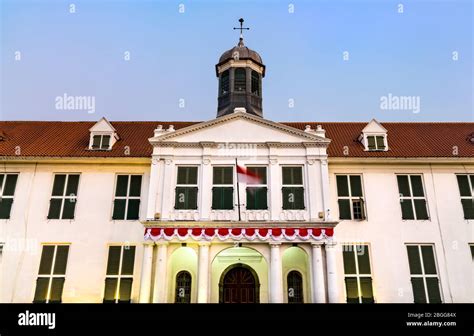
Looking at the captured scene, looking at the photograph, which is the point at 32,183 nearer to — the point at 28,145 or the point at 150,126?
the point at 28,145

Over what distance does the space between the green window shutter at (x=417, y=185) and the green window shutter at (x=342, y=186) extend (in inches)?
127

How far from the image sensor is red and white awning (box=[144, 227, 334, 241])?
16875 mm

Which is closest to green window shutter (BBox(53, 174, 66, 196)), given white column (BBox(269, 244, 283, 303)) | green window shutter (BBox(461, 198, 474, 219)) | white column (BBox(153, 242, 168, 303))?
white column (BBox(153, 242, 168, 303))

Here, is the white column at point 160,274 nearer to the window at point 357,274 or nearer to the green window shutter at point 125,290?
the green window shutter at point 125,290

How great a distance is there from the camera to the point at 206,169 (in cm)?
1845

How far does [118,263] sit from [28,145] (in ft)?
27.8

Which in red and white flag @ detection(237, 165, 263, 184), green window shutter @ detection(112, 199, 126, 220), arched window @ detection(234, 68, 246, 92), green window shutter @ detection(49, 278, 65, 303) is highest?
arched window @ detection(234, 68, 246, 92)

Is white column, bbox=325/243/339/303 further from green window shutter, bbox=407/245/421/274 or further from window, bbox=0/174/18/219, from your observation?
window, bbox=0/174/18/219

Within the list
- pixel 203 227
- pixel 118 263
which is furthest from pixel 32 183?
pixel 203 227

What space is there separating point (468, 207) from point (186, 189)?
1335 cm

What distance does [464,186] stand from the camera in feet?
63.7

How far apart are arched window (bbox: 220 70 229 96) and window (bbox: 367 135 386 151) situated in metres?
8.34
